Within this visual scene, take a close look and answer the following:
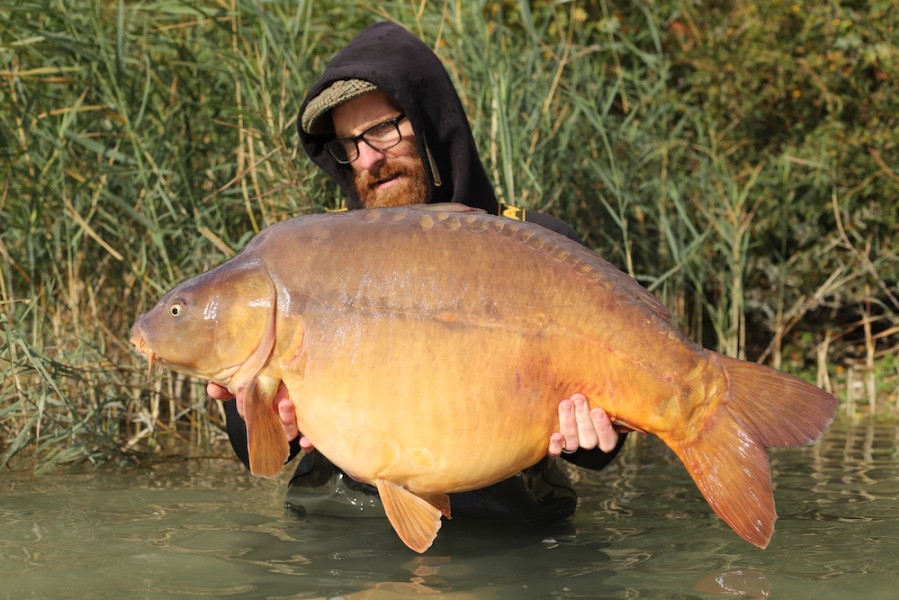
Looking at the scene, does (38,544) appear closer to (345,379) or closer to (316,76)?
(345,379)

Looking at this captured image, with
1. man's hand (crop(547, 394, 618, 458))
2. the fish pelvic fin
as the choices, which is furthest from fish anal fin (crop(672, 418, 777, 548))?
the fish pelvic fin

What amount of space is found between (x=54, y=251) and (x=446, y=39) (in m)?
1.85

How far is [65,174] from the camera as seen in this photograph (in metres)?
4.44

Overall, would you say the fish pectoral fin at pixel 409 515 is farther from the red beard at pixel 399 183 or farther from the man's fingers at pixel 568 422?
the red beard at pixel 399 183

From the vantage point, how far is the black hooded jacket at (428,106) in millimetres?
3424

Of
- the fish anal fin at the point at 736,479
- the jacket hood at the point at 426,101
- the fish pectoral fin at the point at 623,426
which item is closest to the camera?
the fish anal fin at the point at 736,479

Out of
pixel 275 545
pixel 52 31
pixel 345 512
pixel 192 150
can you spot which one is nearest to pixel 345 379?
pixel 275 545

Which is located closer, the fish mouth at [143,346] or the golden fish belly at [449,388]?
the golden fish belly at [449,388]

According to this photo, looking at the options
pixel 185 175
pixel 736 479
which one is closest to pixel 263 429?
pixel 736 479

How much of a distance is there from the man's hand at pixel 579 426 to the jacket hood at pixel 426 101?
1.19 meters

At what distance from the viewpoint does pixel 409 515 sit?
96.6 inches

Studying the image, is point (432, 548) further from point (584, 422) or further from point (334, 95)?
point (334, 95)

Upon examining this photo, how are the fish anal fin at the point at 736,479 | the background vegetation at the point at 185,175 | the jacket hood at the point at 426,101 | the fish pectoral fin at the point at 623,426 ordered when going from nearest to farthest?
the fish anal fin at the point at 736,479 < the fish pectoral fin at the point at 623,426 < the jacket hood at the point at 426,101 < the background vegetation at the point at 185,175

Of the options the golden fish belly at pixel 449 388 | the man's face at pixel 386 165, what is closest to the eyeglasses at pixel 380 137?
the man's face at pixel 386 165
